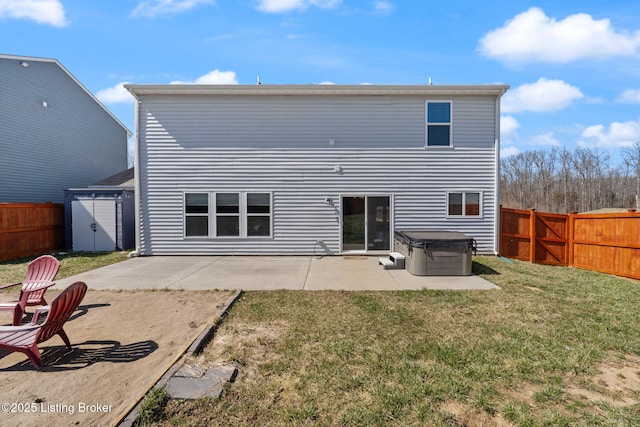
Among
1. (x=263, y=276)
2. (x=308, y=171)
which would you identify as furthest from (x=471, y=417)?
(x=308, y=171)

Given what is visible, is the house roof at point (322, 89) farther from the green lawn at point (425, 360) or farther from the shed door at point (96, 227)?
the green lawn at point (425, 360)

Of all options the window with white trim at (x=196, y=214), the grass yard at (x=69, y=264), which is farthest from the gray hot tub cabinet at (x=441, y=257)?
the grass yard at (x=69, y=264)

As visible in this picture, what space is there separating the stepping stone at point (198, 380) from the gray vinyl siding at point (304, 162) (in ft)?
23.5

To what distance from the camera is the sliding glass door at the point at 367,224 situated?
34.4 ft

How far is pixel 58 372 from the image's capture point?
3.39 metres

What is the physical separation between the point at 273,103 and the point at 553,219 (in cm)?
976

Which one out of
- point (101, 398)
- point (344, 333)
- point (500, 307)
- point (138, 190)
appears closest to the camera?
point (101, 398)

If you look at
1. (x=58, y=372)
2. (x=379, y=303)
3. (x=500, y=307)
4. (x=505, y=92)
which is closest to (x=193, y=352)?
(x=58, y=372)

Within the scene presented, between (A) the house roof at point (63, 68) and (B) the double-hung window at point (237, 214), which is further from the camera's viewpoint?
(A) the house roof at point (63, 68)

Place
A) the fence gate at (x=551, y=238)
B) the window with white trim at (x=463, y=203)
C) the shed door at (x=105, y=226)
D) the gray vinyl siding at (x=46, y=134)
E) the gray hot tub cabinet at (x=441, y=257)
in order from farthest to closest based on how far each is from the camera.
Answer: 1. the gray vinyl siding at (x=46, y=134)
2. the shed door at (x=105, y=226)
3. the window with white trim at (x=463, y=203)
4. the fence gate at (x=551, y=238)
5. the gray hot tub cabinet at (x=441, y=257)

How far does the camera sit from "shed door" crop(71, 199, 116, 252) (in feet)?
38.1

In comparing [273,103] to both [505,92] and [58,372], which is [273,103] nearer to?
[505,92]

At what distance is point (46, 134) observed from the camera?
14555 millimetres

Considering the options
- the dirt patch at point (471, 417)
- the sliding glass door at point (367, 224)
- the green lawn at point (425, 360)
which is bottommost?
the dirt patch at point (471, 417)
